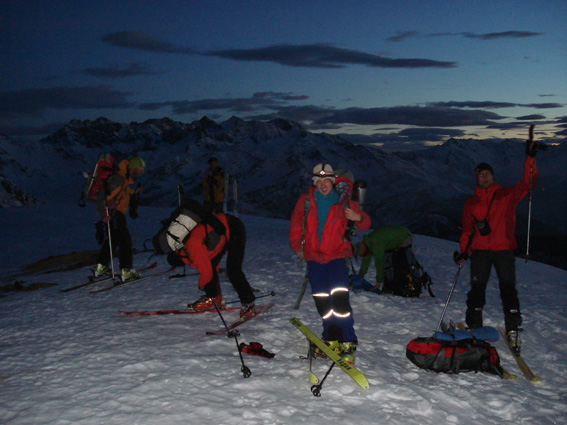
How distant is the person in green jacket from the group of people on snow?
1.96 metres

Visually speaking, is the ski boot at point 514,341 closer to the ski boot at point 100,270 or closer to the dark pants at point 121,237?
the dark pants at point 121,237

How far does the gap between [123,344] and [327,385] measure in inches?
95.4

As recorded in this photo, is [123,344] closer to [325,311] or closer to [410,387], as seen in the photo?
[325,311]

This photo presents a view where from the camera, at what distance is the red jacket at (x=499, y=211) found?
18.2 feet

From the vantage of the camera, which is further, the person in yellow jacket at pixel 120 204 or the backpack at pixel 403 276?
the backpack at pixel 403 276

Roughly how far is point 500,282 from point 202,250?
156 inches

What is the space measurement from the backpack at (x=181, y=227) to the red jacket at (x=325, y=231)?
3.95ft

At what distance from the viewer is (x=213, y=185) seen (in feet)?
42.4

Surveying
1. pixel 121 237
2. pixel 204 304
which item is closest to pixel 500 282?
pixel 204 304

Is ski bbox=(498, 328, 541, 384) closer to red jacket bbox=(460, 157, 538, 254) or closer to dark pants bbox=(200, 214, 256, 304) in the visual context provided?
red jacket bbox=(460, 157, 538, 254)

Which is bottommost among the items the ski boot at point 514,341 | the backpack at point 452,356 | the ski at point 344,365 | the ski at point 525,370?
the ski at point 525,370

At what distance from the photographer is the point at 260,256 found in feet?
38.2

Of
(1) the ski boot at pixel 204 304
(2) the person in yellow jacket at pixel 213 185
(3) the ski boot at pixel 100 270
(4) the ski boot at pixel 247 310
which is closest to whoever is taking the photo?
(4) the ski boot at pixel 247 310

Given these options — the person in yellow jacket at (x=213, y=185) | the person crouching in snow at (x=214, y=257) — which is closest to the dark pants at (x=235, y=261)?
the person crouching in snow at (x=214, y=257)
